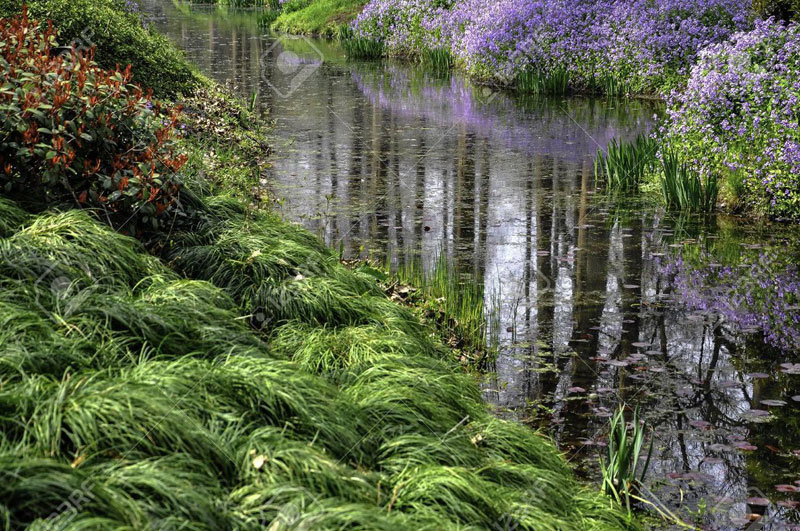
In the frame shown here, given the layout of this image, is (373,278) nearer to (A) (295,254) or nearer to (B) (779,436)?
(A) (295,254)

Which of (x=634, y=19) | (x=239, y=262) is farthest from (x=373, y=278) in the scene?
(x=634, y=19)

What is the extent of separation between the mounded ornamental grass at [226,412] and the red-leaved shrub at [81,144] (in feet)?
1.43

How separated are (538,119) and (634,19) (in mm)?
4053

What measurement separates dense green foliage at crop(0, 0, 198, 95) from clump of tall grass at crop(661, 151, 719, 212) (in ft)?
22.3

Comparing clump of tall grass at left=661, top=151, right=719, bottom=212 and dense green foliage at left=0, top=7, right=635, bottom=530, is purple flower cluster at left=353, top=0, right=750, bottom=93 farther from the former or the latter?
dense green foliage at left=0, top=7, right=635, bottom=530

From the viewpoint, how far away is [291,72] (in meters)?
21.7

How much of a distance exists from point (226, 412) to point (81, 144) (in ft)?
9.02

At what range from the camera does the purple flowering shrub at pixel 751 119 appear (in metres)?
8.71

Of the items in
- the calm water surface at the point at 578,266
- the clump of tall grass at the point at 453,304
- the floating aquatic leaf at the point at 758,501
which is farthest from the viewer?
the clump of tall grass at the point at 453,304

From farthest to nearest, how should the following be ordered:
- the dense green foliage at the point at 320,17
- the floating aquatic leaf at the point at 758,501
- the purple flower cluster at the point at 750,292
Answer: the dense green foliage at the point at 320,17
the purple flower cluster at the point at 750,292
the floating aquatic leaf at the point at 758,501

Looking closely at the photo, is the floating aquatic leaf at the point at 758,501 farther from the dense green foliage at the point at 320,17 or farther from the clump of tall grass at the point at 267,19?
the clump of tall grass at the point at 267,19

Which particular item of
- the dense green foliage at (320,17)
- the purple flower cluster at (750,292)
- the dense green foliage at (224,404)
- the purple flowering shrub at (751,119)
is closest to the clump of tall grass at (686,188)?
the purple flowering shrub at (751,119)

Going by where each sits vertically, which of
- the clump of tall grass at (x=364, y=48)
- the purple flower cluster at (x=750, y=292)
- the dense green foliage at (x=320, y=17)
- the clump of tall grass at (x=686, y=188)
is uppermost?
the dense green foliage at (x=320, y=17)

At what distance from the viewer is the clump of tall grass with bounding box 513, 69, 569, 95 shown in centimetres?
1797
